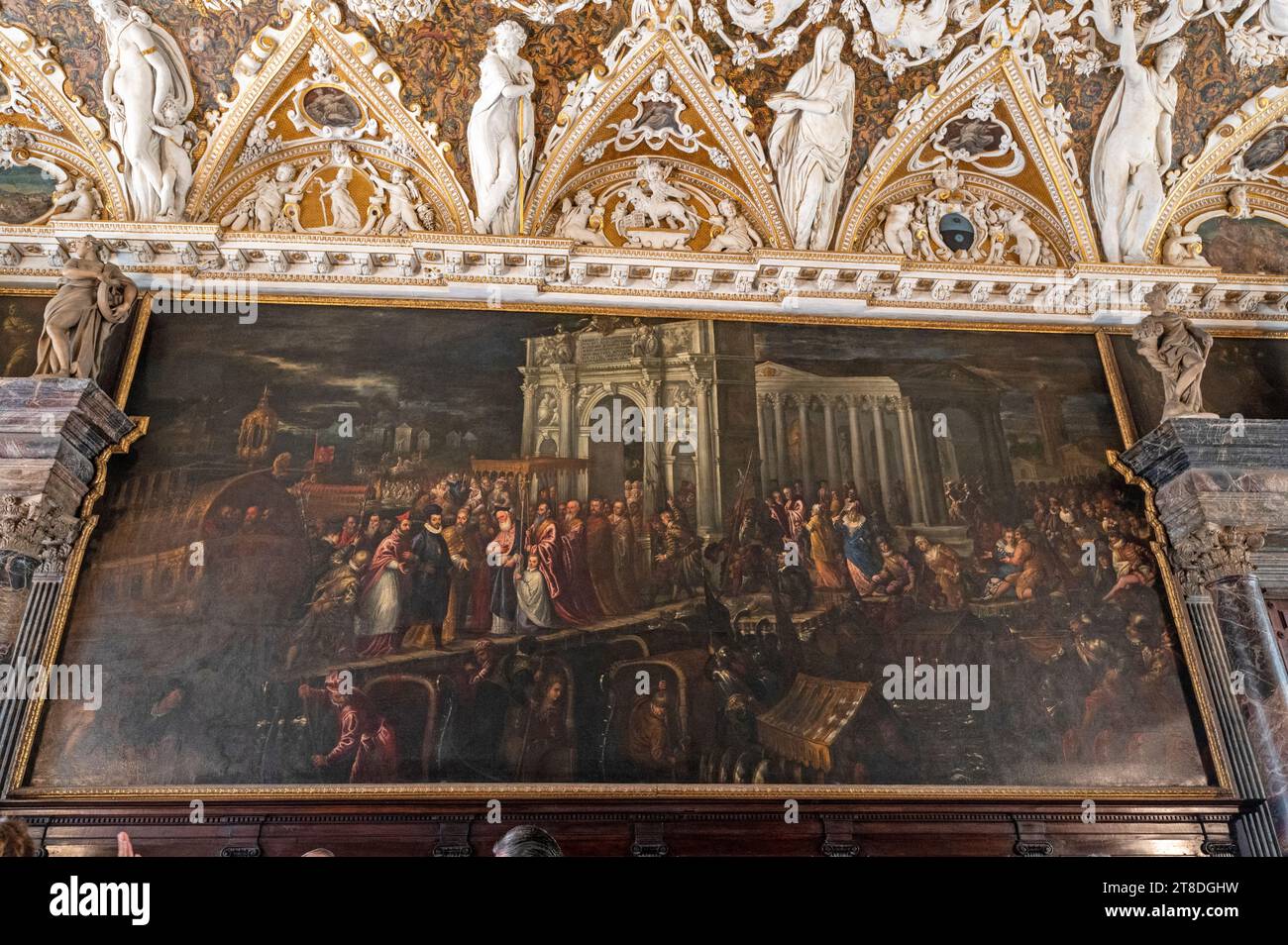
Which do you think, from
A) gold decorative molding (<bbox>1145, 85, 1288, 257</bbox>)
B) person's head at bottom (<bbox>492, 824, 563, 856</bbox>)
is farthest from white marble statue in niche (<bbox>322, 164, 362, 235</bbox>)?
gold decorative molding (<bbox>1145, 85, 1288, 257</bbox>)

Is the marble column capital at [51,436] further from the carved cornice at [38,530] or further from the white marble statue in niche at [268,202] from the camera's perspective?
the white marble statue in niche at [268,202]

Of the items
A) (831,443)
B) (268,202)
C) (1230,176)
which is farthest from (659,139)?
(1230,176)

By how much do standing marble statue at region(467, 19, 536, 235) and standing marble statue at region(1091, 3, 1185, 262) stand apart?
7.17 metres

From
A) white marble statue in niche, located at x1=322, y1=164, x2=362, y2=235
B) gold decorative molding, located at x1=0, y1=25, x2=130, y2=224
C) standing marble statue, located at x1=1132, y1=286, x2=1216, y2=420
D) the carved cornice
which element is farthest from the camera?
white marble statue in niche, located at x1=322, y1=164, x2=362, y2=235

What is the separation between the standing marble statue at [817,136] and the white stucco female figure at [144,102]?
23.0ft

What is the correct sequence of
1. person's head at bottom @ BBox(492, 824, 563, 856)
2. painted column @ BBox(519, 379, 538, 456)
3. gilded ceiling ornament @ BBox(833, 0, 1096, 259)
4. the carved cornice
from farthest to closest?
gilded ceiling ornament @ BBox(833, 0, 1096, 259) < painted column @ BBox(519, 379, 538, 456) < the carved cornice < person's head at bottom @ BBox(492, 824, 563, 856)

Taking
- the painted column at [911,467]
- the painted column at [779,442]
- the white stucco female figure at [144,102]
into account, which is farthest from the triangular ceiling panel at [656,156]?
the white stucco female figure at [144,102]

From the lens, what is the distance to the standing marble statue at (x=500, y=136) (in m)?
10.7

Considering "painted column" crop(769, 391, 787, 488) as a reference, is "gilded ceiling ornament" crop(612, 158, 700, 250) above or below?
above

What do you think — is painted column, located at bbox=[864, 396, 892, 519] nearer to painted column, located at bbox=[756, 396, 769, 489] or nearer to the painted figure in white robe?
painted column, located at bbox=[756, 396, 769, 489]

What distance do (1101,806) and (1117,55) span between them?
28.9 feet

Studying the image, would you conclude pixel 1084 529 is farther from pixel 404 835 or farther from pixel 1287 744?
pixel 404 835

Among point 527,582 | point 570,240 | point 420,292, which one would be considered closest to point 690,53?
point 570,240

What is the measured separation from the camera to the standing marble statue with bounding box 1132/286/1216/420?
397 inches
